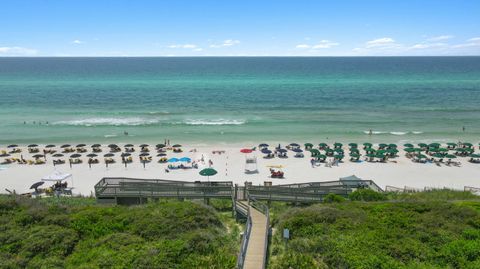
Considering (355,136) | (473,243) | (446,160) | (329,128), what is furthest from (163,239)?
(329,128)

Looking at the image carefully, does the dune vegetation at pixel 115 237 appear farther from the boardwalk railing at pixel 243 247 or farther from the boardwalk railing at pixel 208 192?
the boardwalk railing at pixel 208 192

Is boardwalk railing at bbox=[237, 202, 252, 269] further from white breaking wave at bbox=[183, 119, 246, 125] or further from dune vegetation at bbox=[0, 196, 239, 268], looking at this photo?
white breaking wave at bbox=[183, 119, 246, 125]

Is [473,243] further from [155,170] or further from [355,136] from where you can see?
[355,136]

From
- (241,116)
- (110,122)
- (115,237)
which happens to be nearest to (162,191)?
(115,237)

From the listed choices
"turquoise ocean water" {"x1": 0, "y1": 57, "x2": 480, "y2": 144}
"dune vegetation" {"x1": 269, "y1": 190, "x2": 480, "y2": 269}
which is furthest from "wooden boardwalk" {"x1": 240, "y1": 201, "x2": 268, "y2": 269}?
"turquoise ocean water" {"x1": 0, "y1": 57, "x2": 480, "y2": 144}

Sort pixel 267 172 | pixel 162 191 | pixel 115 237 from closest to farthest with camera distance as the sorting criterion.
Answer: pixel 115 237, pixel 162 191, pixel 267 172

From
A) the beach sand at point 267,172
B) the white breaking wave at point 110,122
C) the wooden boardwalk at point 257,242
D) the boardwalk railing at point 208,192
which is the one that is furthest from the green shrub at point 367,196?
the white breaking wave at point 110,122

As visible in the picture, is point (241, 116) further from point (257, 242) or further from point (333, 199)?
point (257, 242)
